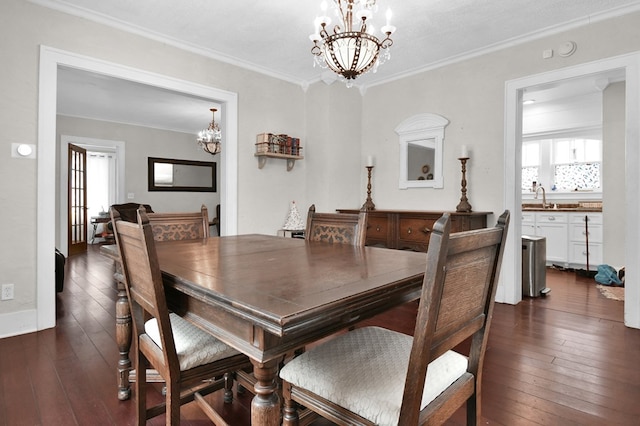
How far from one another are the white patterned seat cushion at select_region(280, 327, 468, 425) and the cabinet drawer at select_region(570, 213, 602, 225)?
16.1 feet

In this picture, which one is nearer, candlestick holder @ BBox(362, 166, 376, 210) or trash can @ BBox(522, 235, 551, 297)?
trash can @ BBox(522, 235, 551, 297)

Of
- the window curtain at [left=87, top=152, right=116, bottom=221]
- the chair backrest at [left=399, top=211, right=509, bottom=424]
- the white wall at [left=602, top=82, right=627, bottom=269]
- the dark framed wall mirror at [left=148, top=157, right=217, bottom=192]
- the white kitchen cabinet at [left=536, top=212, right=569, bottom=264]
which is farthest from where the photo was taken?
the window curtain at [left=87, top=152, right=116, bottom=221]

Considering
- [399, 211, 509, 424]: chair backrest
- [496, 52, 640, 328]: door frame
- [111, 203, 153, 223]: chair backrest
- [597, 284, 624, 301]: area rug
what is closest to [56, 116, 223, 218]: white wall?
[111, 203, 153, 223]: chair backrest

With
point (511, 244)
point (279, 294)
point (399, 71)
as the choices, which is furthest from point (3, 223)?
point (511, 244)

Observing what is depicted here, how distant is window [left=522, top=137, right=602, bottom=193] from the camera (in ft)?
18.3

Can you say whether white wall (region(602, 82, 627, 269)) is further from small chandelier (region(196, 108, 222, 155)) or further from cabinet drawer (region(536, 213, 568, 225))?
small chandelier (region(196, 108, 222, 155))

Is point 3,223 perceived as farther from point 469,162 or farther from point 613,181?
point 613,181

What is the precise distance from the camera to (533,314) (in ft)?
10.3

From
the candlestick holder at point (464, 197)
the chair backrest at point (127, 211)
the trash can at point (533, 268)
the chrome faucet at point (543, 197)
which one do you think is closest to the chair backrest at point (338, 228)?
the candlestick holder at point (464, 197)

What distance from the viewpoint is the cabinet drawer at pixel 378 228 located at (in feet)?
12.9

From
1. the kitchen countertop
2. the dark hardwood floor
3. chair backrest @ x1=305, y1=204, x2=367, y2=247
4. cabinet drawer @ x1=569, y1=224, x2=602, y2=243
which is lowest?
the dark hardwood floor

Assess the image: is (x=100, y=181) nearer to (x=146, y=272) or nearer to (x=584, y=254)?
(x=146, y=272)

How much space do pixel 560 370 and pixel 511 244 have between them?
5.19ft

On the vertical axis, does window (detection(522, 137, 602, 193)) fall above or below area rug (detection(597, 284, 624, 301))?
above
